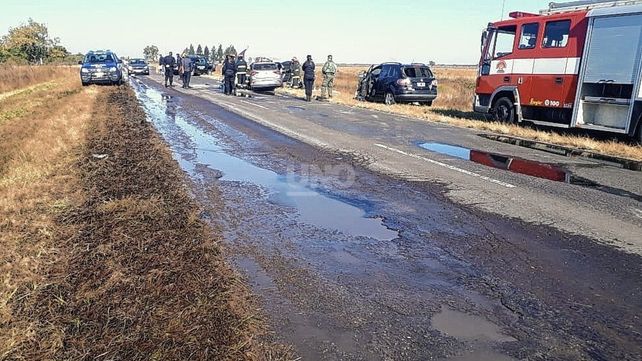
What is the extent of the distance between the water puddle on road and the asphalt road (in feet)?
0.10

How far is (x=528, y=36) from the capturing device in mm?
12727

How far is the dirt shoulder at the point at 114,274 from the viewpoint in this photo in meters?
2.70

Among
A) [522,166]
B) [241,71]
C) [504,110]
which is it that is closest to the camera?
[522,166]

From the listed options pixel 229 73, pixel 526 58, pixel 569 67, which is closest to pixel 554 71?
pixel 569 67

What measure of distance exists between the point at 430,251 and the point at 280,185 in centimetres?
283

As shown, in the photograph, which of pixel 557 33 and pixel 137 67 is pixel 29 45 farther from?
pixel 557 33

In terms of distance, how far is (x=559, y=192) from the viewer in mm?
6496

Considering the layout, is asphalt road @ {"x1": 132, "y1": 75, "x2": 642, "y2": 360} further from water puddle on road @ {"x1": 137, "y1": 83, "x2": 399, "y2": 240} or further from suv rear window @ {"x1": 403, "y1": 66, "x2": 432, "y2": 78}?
suv rear window @ {"x1": 403, "y1": 66, "x2": 432, "y2": 78}

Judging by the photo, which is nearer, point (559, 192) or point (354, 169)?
point (559, 192)

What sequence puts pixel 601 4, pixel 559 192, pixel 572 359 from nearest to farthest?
pixel 572 359
pixel 559 192
pixel 601 4

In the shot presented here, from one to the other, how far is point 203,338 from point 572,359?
211 cm

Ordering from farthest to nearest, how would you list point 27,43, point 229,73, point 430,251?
point 27,43 → point 229,73 → point 430,251

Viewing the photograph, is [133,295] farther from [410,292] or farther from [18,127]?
[18,127]

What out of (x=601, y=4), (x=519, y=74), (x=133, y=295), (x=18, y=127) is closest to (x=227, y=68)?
(x=18, y=127)
